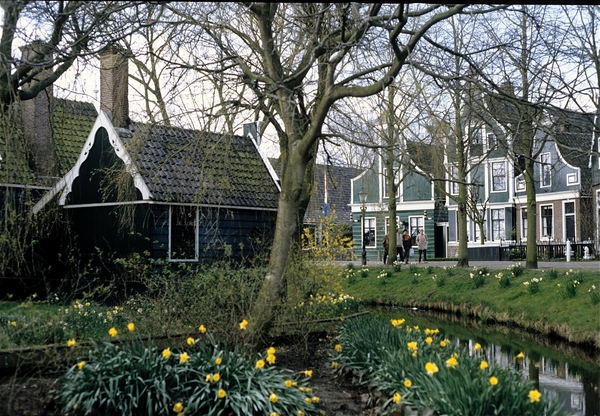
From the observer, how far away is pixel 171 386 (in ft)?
23.2

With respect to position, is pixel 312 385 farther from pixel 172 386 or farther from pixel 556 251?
pixel 556 251

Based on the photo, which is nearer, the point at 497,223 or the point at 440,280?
the point at 440,280

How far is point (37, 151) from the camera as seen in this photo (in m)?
15.0

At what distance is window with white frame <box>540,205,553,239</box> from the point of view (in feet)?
143

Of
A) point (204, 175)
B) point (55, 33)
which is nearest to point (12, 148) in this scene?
point (55, 33)

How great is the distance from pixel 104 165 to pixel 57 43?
931cm

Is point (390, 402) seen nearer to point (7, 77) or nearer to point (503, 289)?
point (7, 77)

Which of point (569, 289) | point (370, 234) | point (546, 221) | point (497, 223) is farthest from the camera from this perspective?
point (370, 234)

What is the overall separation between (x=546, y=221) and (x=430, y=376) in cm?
3910

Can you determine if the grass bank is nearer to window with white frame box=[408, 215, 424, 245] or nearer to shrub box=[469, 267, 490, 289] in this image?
shrub box=[469, 267, 490, 289]

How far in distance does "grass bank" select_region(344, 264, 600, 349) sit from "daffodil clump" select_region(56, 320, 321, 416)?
955 cm

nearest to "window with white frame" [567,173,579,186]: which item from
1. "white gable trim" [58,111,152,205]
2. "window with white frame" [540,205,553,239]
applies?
"window with white frame" [540,205,553,239]

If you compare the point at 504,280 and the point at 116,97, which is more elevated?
the point at 116,97

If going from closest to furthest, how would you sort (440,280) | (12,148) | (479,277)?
(12,148) → (479,277) → (440,280)
